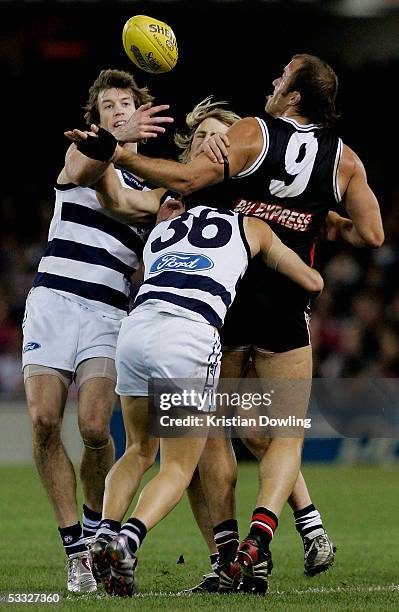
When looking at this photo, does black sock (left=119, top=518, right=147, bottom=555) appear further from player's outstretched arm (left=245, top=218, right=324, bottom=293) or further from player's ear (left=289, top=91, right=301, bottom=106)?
player's ear (left=289, top=91, right=301, bottom=106)

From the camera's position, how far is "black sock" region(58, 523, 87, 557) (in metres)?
5.92

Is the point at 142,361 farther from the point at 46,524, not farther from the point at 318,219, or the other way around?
the point at 46,524

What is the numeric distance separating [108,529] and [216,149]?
6.07 feet

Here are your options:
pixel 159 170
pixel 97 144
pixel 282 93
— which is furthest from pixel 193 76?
pixel 97 144

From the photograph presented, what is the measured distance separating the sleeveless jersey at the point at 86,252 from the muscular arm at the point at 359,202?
115 cm

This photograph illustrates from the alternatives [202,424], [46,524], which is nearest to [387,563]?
[202,424]

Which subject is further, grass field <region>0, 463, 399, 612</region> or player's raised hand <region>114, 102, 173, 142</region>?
player's raised hand <region>114, 102, 173, 142</region>

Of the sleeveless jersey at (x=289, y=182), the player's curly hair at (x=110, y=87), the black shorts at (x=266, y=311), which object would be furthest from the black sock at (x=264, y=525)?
the player's curly hair at (x=110, y=87)

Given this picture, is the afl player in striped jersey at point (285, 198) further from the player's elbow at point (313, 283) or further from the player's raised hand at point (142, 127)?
the player's elbow at point (313, 283)

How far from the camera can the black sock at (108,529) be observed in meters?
5.38

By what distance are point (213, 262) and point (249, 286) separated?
1.85ft

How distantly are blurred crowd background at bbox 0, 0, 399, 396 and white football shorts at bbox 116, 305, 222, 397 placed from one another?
10.9m

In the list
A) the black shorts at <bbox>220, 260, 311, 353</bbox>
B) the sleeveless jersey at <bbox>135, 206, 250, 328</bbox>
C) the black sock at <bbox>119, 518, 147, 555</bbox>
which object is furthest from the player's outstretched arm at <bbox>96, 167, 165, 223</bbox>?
the black sock at <bbox>119, 518, 147, 555</bbox>

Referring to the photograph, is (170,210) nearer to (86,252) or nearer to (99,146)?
(86,252)
